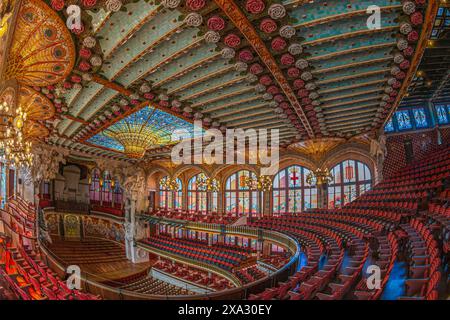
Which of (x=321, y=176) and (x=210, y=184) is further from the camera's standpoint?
(x=210, y=184)

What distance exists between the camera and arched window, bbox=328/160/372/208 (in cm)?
1705

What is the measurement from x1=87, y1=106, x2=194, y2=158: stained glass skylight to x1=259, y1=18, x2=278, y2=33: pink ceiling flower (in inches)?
233

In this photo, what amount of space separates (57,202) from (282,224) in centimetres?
1999

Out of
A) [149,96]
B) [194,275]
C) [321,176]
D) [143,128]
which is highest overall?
[149,96]

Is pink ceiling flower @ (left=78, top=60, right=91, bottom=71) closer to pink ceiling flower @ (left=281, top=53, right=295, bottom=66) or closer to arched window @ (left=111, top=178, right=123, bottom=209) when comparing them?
pink ceiling flower @ (left=281, top=53, right=295, bottom=66)

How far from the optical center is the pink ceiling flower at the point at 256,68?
7037 millimetres

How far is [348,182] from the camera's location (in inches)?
694

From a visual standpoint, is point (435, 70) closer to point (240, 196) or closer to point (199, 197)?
point (240, 196)

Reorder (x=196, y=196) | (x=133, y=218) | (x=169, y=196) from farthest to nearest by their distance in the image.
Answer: (x=169, y=196), (x=196, y=196), (x=133, y=218)

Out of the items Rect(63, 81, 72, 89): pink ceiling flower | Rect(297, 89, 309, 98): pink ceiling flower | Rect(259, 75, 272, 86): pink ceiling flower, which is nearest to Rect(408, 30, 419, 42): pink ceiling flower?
Rect(297, 89, 309, 98): pink ceiling flower

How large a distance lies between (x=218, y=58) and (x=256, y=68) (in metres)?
1.10

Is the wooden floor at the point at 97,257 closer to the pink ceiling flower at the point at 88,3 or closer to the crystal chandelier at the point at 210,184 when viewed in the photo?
the crystal chandelier at the point at 210,184

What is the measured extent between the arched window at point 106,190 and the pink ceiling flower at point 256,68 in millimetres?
23592

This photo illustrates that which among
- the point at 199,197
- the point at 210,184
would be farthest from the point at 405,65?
the point at 199,197
